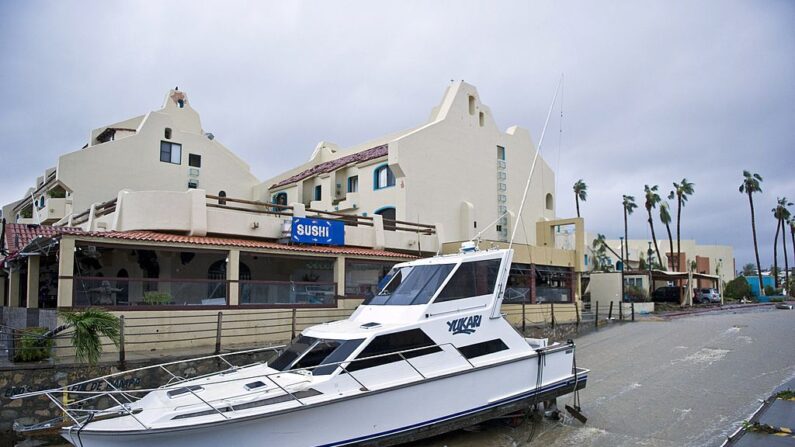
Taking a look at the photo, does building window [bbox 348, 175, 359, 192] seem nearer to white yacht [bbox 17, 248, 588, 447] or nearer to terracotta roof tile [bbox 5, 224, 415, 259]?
terracotta roof tile [bbox 5, 224, 415, 259]

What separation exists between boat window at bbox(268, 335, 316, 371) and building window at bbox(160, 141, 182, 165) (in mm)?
18568

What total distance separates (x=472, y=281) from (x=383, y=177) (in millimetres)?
14489

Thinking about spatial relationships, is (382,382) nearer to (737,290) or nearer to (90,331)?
(90,331)

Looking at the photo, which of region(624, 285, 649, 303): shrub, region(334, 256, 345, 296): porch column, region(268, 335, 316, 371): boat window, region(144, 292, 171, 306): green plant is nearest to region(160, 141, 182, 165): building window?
region(334, 256, 345, 296): porch column

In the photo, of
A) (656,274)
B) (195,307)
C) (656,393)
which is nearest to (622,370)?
(656,393)

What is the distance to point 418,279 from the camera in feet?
35.7

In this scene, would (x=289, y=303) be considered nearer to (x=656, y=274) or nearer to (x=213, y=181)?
(x=213, y=181)

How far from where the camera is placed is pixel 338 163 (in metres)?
28.3

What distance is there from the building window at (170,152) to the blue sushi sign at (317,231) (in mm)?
10916

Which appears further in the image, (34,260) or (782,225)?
(782,225)

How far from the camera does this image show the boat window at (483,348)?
992 cm

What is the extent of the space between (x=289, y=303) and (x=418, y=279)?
21.0ft

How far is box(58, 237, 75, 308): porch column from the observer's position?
12523 millimetres

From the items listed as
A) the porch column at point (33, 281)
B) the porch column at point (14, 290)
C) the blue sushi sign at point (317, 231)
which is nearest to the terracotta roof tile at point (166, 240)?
the blue sushi sign at point (317, 231)
